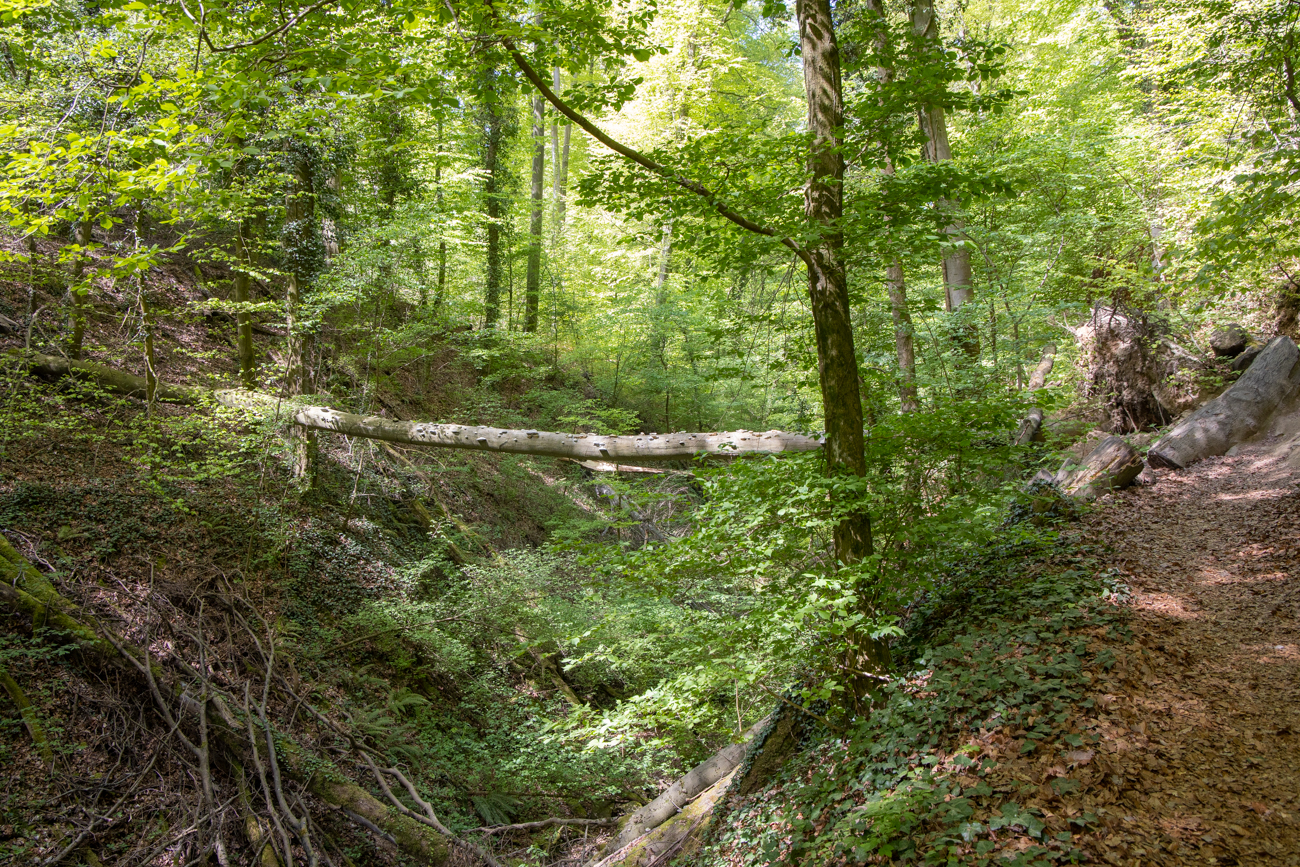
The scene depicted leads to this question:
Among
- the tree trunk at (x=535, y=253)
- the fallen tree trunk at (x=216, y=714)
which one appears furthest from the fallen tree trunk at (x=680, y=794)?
the tree trunk at (x=535, y=253)

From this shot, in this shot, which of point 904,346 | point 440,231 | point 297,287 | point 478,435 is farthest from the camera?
point 440,231

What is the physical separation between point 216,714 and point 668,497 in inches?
162

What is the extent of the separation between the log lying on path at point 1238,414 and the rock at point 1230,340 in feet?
3.44

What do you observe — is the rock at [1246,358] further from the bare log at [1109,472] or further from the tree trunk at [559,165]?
the tree trunk at [559,165]

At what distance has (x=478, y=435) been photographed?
7238 millimetres

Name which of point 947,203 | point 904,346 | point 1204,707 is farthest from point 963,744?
point 947,203

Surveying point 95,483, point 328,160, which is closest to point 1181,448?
point 328,160

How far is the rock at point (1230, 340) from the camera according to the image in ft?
34.9

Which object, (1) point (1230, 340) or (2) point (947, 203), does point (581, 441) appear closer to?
(2) point (947, 203)

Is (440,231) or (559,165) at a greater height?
(559,165)

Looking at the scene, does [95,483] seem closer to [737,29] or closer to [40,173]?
[40,173]

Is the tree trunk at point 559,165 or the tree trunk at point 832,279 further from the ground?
the tree trunk at point 559,165

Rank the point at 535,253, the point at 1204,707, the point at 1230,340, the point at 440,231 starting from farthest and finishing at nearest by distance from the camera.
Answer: the point at 535,253 → the point at 1230,340 → the point at 440,231 → the point at 1204,707

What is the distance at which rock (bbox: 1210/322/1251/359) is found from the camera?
1062 cm
